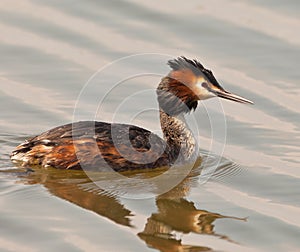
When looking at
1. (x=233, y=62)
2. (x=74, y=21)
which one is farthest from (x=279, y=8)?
(x=74, y=21)

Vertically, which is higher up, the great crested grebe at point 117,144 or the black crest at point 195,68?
the black crest at point 195,68

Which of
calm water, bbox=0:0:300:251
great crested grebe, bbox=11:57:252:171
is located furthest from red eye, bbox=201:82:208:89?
calm water, bbox=0:0:300:251

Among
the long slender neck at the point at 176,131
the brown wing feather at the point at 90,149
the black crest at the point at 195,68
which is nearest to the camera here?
the brown wing feather at the point at 90,149

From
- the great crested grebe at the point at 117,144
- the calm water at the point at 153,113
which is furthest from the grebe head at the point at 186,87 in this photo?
the calm water at the point at 153,113

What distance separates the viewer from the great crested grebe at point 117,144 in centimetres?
909

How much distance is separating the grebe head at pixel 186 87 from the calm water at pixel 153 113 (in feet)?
1.88

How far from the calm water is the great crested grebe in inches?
6.3

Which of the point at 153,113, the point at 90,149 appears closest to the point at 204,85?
the point at 153,113

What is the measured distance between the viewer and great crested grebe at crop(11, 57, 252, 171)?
29.8 feet

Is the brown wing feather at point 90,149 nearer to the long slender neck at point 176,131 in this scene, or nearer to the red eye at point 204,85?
the long slender neck at point 176,131

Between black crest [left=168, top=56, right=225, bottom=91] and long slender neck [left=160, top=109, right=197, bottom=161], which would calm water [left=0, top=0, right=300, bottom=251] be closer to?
long slender neck [left=160, top=109, right=197, bottom=161]

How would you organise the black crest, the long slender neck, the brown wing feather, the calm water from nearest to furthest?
the calm water < the brown wing feather < the black crest < the long slender neck

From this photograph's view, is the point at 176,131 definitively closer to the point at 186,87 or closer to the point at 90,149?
the point at 186,87

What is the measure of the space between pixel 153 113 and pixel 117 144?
5.84 ft
